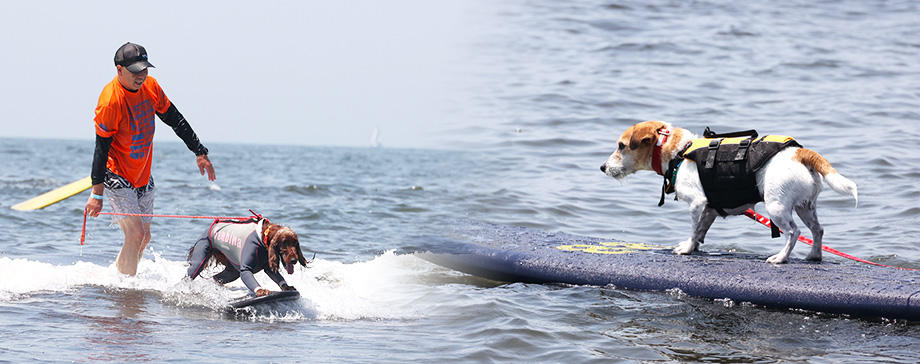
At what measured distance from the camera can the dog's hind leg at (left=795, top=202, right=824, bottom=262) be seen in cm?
543

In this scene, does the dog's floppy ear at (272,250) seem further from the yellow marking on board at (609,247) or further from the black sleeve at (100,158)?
the yellow marking on board at (609,247)

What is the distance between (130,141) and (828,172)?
188 inches

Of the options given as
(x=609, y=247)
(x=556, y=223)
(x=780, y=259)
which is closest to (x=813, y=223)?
(x=780, y=259)

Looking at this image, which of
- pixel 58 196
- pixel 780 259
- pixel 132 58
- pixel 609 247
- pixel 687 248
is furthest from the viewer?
pixel 609 247

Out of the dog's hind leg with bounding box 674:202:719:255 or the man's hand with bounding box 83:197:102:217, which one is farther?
the dog's hind leg with bounding box 674:202:719:255

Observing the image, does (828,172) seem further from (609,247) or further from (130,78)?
(130,78)

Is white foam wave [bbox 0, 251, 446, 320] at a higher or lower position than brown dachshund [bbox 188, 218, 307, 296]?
lower

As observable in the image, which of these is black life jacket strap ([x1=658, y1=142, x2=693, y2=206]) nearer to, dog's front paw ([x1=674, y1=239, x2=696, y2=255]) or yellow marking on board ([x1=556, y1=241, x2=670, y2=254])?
dog's front paw ([x1=674, y1=239, x2=696, y2=255])

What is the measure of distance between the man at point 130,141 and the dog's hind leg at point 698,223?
12.0 ft

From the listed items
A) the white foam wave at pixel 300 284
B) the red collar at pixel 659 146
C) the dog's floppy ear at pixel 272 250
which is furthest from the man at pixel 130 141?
the red collar at pixel 659 146

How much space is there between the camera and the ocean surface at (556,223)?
178 inches

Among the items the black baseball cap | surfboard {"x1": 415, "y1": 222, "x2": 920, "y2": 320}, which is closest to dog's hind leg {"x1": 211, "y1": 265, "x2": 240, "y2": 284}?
the black baseball cap

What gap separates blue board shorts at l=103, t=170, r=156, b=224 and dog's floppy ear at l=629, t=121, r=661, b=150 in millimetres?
3705

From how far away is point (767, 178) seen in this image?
17.4 feet
